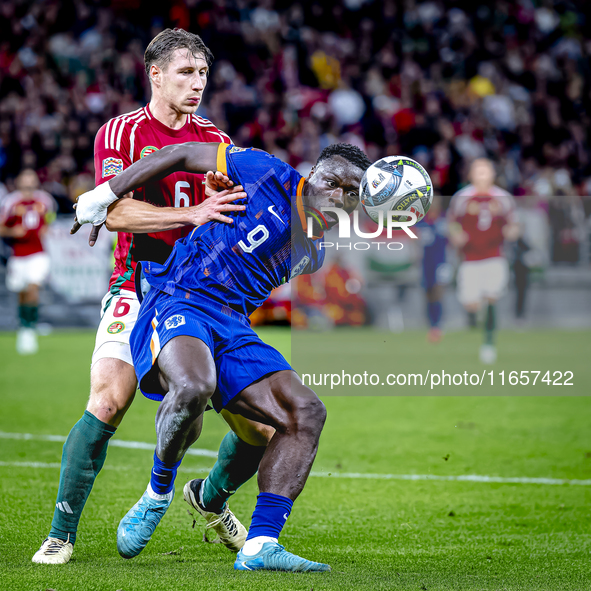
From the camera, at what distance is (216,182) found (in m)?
3.82

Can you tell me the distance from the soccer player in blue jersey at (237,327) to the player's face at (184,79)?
50cm

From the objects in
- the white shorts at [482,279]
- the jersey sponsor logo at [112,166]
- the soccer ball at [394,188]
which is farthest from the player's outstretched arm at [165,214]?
the white shorts at [482,279]

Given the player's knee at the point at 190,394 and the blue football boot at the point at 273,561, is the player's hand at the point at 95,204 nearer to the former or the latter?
the player's knee at the point at 190,394

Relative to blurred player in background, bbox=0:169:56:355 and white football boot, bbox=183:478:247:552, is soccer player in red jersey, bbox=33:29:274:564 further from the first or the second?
blurred player in background, bbox=0:169:56:355

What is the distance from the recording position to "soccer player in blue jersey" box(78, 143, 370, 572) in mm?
3543

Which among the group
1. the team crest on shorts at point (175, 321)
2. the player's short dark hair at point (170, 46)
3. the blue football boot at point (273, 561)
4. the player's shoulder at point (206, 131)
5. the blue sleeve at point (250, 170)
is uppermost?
the player's short dark hair at point (170, 46)

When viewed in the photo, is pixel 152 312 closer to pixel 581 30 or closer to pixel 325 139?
pixel 325 139

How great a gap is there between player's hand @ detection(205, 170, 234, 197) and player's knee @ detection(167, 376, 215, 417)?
88 centimetres

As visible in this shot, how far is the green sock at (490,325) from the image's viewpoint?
11703 millimetres

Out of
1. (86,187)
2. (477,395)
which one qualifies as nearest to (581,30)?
(86,187)

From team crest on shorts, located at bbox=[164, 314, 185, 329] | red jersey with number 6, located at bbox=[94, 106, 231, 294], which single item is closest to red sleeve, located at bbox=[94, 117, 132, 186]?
red jersey with number 6, located at bbox=[94, 106, 231, 294]

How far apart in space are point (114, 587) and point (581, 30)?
20.5m

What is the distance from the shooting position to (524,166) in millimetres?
18359

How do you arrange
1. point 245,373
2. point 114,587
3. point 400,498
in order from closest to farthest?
point 114,587 → point 245,373 → point 400,498
